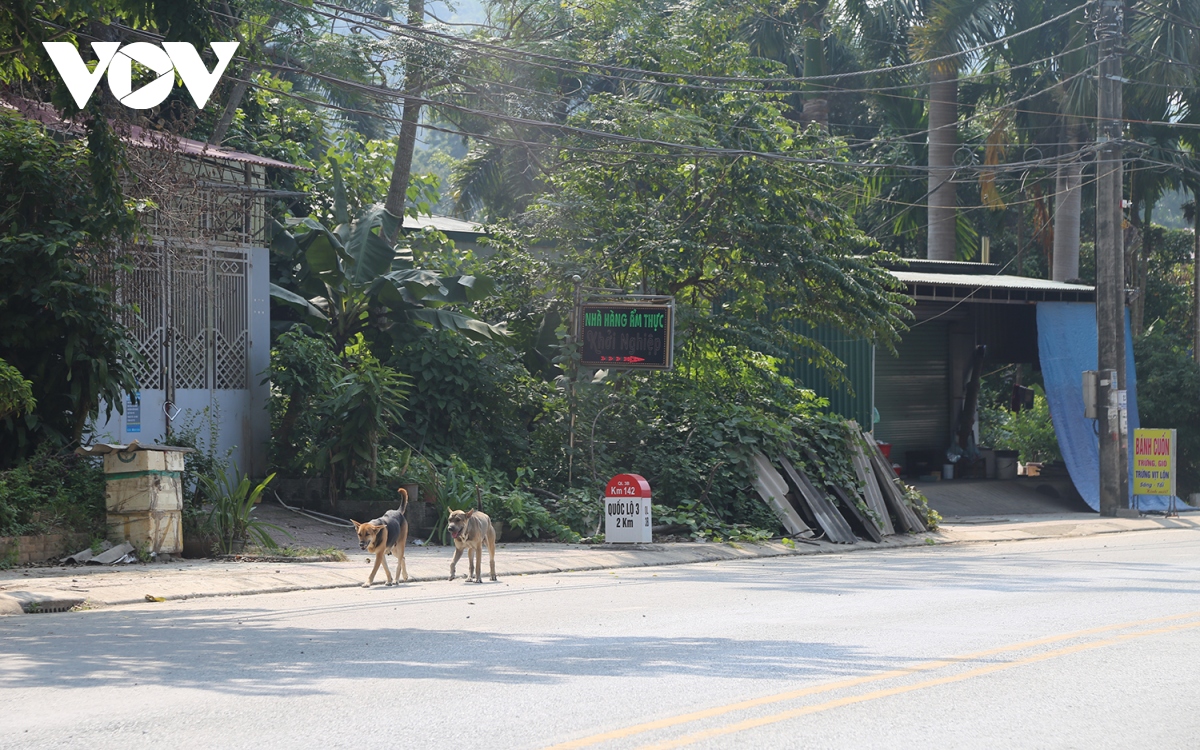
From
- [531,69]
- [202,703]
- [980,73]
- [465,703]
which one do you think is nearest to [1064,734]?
[465,703]

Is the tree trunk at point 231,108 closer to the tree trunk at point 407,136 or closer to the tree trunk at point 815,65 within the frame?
the tree trunk at point 407,136

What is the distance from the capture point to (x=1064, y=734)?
6.25m

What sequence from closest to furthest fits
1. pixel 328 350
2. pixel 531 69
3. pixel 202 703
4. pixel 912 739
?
pixel 912 739 → pixel 202 703 → pixel 328 350 → pixel 531 69

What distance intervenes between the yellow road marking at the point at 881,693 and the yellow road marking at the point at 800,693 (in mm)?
200

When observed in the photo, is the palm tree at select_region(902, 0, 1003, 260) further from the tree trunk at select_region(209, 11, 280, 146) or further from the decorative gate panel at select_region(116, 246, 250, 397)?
the decorative gate panel at select_region(116, 246, 250, 397)

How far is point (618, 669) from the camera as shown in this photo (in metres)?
7.79

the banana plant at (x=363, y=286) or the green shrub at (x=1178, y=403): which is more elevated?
the banana plant at (x=363, y=286)

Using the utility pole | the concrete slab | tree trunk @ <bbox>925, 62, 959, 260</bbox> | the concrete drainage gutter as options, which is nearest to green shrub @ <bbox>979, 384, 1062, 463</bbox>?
the concrete slab

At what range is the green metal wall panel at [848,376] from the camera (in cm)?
2797

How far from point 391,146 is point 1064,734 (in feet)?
76.5

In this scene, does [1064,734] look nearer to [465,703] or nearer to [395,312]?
[465,703]

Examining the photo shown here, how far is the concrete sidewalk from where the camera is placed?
1120cm

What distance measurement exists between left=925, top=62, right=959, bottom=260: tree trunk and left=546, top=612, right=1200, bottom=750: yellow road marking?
2708cm

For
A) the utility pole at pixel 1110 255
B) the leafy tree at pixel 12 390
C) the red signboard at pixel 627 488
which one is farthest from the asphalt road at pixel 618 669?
the utility pole at pixel 1110 255
